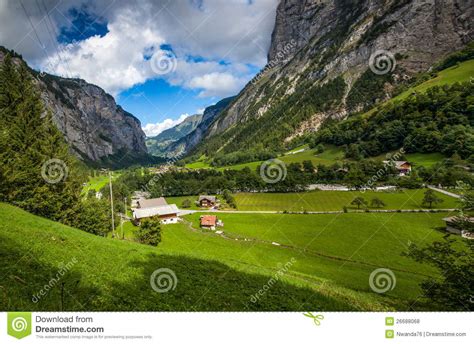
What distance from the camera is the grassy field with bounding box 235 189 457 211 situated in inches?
2790

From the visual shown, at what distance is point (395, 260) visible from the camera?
4050cm

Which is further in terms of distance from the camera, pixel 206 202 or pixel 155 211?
pixel 206 202

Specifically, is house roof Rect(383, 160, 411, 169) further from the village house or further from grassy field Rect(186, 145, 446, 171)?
the village house

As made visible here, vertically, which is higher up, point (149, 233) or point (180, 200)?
point (180, 200)

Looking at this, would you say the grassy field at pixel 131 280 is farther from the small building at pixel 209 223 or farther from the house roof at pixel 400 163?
the house roof at pixel 400 163

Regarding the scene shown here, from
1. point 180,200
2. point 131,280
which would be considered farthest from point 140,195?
point 131,280

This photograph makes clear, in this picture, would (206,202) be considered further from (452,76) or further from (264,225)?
(452,76)

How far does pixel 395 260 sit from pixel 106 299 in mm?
41675

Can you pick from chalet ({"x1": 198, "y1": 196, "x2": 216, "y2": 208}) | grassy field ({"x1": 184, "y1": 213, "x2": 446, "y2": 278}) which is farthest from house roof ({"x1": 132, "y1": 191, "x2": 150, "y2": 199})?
grassy field ({"x1": 184, "y1": 213, "x2": 446, "y2": 278})

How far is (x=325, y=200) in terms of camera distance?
82750 mm

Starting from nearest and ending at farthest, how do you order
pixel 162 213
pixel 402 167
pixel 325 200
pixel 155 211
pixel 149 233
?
pixel 149 233, pixel 155 211, pixel 162 213, pixel 325 200, pixel 402 167
